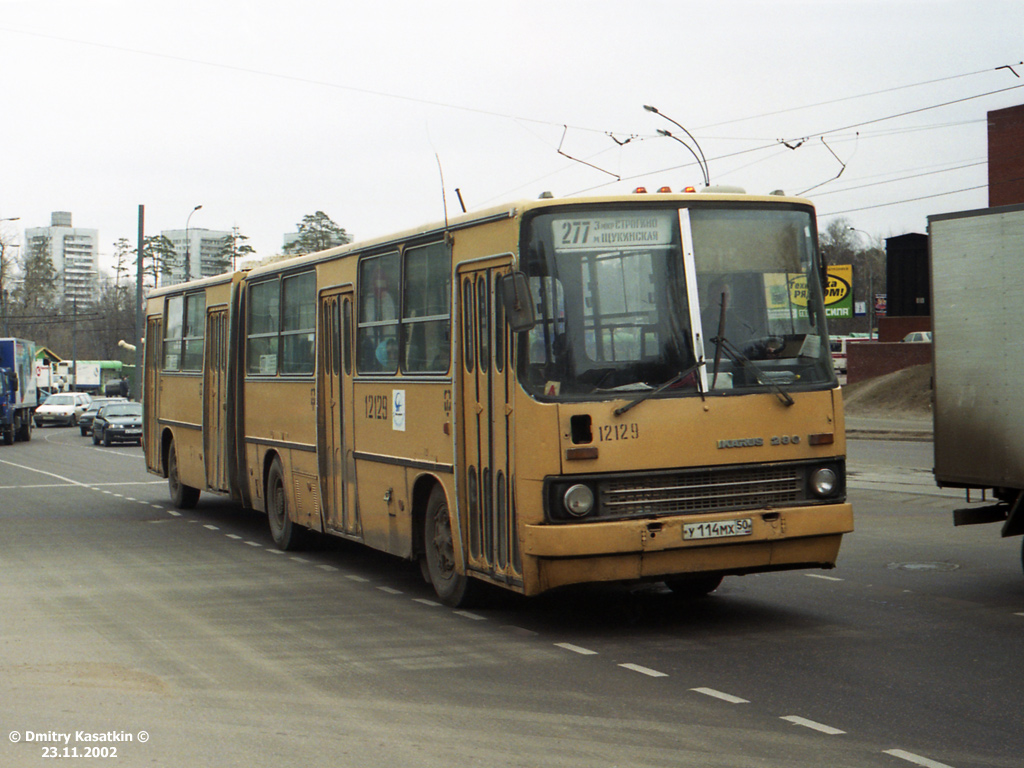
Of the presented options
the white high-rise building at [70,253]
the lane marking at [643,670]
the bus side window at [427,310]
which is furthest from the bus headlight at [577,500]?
the white high-rise building at [70,253]

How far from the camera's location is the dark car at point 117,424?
42.3 m

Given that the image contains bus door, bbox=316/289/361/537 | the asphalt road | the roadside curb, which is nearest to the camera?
the asphalt road

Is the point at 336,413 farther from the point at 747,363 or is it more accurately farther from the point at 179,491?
the point at 179,491

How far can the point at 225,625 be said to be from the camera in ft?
31.5

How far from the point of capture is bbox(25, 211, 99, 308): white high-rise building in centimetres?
13212

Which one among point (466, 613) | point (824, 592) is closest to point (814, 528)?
point (824, 592)

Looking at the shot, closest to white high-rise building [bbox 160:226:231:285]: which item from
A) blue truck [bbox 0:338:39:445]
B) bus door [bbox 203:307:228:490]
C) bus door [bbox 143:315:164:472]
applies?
blue truck [bbox 0:338:39:445]

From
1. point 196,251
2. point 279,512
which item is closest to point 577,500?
point 279,512

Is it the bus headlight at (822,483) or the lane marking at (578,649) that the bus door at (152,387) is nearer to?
the lane marking at (578,649)

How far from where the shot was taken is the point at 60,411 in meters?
64.1

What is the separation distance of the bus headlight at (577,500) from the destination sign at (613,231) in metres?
1.57

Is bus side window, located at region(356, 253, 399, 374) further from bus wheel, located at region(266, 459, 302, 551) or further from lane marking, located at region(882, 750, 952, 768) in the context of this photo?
lane marking, located at region(882, 750, 952, 768)

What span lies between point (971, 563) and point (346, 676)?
6.76m

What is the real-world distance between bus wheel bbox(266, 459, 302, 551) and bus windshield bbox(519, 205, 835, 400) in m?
6.12
